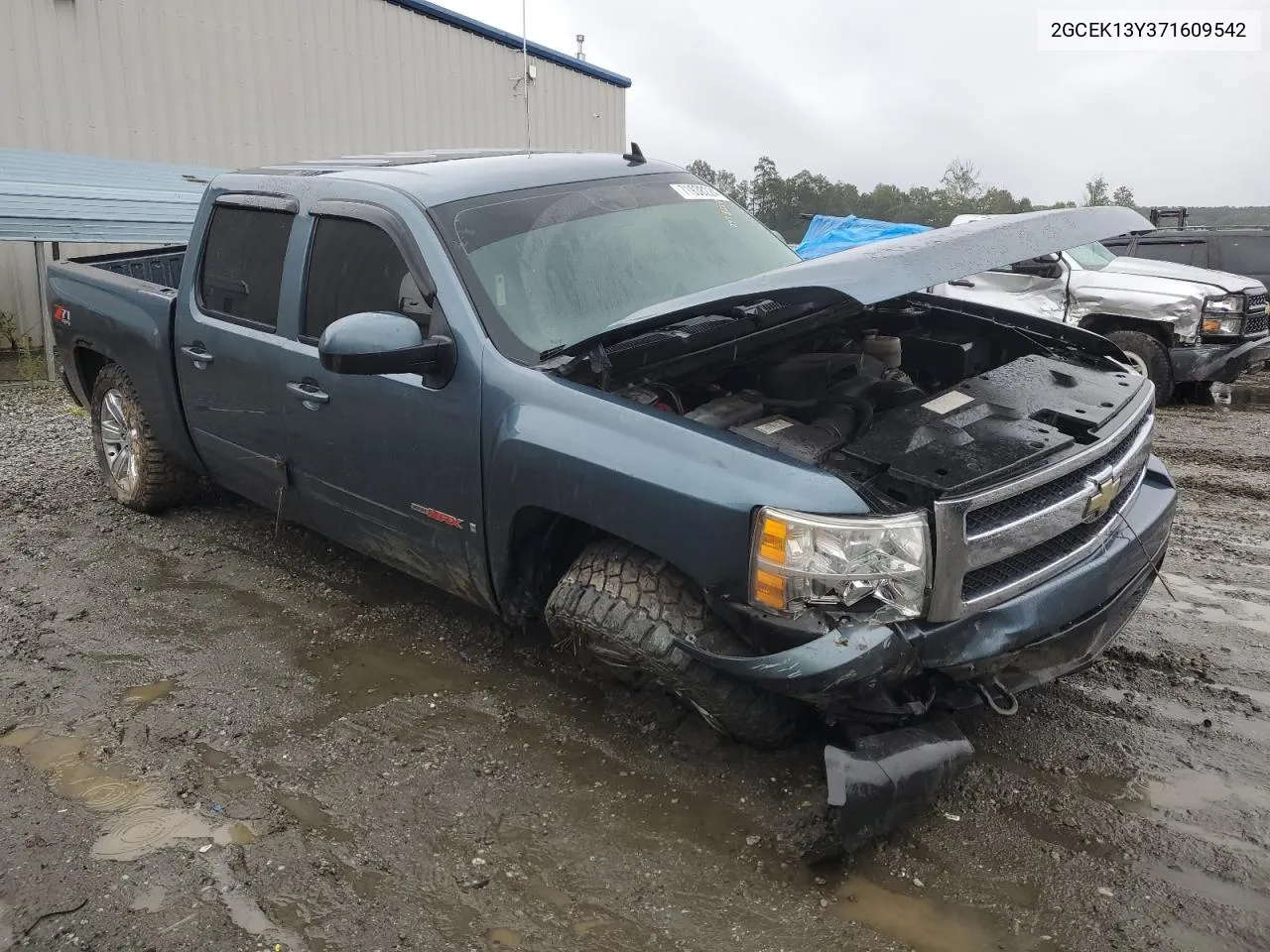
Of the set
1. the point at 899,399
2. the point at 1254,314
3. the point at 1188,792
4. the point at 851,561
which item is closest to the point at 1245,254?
the point at 1254,314

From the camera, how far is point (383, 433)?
3.58m

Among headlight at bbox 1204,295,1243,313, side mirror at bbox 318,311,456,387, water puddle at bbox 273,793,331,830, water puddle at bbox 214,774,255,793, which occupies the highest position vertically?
side mirror at bbox 318,311,456,387

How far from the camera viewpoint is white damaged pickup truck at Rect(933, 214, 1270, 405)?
28.0ft

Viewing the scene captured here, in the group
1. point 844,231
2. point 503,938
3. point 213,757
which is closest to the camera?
point 503,938

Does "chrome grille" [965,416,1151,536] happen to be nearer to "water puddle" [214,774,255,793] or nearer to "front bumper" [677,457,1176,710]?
"front bumper" [677,457,1176,710]

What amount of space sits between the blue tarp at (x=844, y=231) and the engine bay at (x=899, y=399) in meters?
7.08

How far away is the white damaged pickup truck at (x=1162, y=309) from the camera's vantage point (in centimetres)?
853

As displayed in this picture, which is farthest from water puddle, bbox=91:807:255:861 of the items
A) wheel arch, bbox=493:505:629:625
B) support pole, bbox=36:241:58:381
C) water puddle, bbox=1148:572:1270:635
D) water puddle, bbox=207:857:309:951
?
support pole, bbox=36:241:58:381

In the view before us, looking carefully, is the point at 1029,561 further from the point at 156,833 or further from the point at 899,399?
the point at 156,833

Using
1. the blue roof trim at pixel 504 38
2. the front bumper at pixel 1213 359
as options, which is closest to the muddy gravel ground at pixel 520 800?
the front bumper at pixel 1213 359

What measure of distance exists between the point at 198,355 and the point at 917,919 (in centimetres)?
367

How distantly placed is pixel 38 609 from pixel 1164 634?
183 inches

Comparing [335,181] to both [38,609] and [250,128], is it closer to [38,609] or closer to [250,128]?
[38,609]

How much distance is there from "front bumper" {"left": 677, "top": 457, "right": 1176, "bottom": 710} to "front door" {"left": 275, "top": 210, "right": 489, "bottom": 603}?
1.08m
